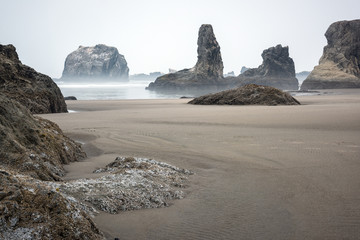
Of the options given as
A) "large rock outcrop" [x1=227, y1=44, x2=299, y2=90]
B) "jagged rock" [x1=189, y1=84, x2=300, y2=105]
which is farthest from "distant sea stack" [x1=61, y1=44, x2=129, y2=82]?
"jagged rock" [x1=189, y1=84, x2=300, y2=105]

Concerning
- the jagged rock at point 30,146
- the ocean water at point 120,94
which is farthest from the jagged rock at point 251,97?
the ocean water at point 120,94

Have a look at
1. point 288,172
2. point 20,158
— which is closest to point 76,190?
point 20,158

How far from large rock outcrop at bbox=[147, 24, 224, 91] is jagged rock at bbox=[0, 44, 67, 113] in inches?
2470

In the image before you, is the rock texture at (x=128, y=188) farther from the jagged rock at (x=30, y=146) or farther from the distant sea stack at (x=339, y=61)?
the distant sea stack at (x=339, y=61)

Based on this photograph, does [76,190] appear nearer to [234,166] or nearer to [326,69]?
[234,166]

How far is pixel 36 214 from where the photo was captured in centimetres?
185

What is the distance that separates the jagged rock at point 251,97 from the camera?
15.9 meters

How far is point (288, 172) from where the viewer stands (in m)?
4.04

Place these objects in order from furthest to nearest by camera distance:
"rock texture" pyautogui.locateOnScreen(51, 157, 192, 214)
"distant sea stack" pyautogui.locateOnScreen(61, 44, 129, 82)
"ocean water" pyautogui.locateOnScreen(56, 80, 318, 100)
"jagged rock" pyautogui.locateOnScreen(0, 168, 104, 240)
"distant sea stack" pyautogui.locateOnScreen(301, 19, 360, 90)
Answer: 1. "distant sea stack" pyautogui.locateOnScreen(61, 44, 129, 82)
2. "distant sea stack" pyautogui.locateOnScreen(301, 19, 360, 90)
3. "ocean water" pyautogui.locateOnScreen(56, 80, 318, 100)
4. "rock texture" pyautogui.locateOnScreen(51, 157, 192, 214)
5. "jagged rock" pyautogui.locateOnScreen(0, 168, 104, 240)

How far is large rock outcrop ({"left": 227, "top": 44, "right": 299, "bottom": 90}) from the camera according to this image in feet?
301

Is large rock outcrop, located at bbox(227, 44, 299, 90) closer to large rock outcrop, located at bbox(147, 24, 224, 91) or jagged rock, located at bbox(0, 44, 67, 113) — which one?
large rock outcrop, located at bbox(147, 24, 224, 91)

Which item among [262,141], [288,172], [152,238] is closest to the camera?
[152,238]

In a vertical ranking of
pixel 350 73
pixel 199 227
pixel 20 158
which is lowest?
pixel 199 227

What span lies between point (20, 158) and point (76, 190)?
80cm
